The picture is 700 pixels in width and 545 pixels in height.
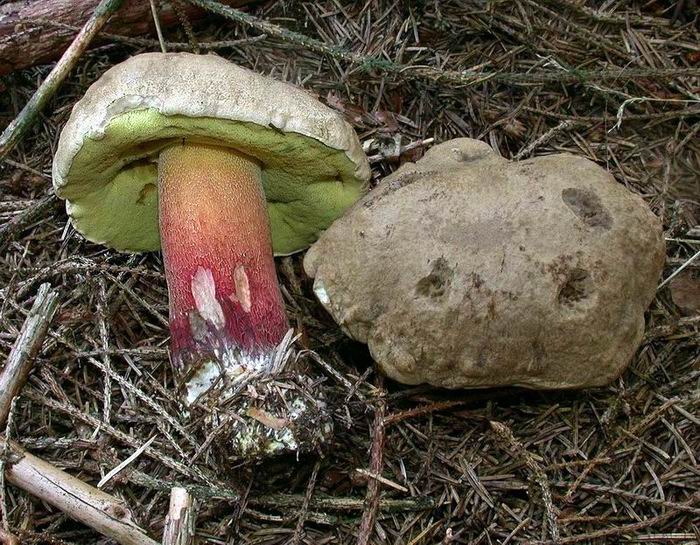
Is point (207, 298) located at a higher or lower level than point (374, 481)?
higher

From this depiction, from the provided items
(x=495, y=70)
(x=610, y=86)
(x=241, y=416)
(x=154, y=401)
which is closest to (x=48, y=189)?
(x=154, y=401)

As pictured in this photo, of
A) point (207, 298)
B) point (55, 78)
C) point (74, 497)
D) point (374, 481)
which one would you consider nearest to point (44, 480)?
point (74, 497)

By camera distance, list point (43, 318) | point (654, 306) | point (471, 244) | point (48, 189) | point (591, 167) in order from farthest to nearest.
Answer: point (48, 189) < point (654, 306) < point (43, 318) < point (591, 167) < point (471, 244)

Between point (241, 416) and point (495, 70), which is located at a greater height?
point (495, 70)

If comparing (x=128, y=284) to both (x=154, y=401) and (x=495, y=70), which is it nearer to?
(x=154, y=401)

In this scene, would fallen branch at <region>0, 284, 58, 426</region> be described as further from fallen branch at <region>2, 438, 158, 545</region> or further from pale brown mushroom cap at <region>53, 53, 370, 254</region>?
pale brown mushroom cap at <region>53, 53, 370, 254</region>

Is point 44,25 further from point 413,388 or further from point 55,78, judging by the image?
point 413,388
